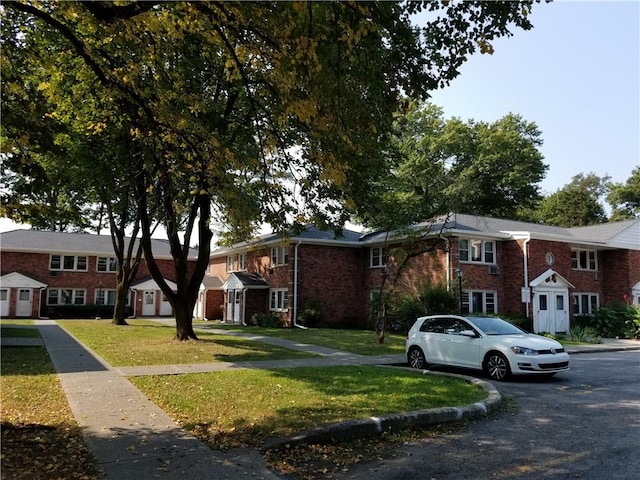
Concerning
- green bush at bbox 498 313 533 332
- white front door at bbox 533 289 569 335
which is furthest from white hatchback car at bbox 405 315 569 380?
white front door at bbox 533 289 569 335

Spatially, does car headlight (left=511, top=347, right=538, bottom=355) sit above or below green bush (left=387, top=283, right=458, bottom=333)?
below

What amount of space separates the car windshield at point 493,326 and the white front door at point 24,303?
36.0m

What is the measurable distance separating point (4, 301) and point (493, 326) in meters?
37.0

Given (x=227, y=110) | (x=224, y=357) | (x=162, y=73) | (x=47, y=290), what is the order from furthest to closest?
(x=47, y=290) < (x=227, y=110) < (x=224, y=357) < (x=162, y=73)

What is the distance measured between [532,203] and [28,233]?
46.2 m

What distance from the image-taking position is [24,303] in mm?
38406

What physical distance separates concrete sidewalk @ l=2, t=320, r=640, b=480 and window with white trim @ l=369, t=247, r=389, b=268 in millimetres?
18166

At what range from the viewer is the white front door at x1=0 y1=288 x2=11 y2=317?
124ft

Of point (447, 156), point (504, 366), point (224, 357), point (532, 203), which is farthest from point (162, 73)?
point (532, 203)

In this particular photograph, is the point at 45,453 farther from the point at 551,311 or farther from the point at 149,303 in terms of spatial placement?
the point at 149,303

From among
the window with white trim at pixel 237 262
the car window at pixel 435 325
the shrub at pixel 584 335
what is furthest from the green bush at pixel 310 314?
the car window at pixel 435 325

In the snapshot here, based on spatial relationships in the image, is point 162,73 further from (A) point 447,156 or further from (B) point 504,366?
(A) point 447,156

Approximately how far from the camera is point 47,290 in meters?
40.4

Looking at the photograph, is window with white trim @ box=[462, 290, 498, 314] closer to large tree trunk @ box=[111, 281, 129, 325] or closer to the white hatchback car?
the white hatchback car
